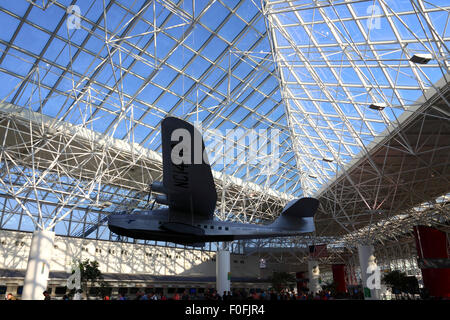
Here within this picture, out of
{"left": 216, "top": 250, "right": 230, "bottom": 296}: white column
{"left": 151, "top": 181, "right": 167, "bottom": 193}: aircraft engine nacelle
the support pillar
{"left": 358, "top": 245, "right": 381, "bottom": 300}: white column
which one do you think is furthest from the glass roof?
{"left": 216, "top": 250, "right": 230, "bottom": 296}: white column

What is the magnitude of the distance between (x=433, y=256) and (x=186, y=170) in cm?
3008

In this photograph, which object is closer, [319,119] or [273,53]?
[273,53]

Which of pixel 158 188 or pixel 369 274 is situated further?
pixel 369 274

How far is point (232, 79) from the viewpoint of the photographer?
25969 mm

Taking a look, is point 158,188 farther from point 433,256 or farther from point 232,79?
point 433,256

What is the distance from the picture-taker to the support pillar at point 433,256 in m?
28.8

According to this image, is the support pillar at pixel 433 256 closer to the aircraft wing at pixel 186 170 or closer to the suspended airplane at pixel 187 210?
the suspended airplane at pixel 187 210

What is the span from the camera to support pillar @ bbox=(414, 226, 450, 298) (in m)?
28.8

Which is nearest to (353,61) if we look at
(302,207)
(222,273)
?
(302,207)

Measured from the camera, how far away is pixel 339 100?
22516mm

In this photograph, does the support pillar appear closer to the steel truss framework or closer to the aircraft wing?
the steel truss framework
